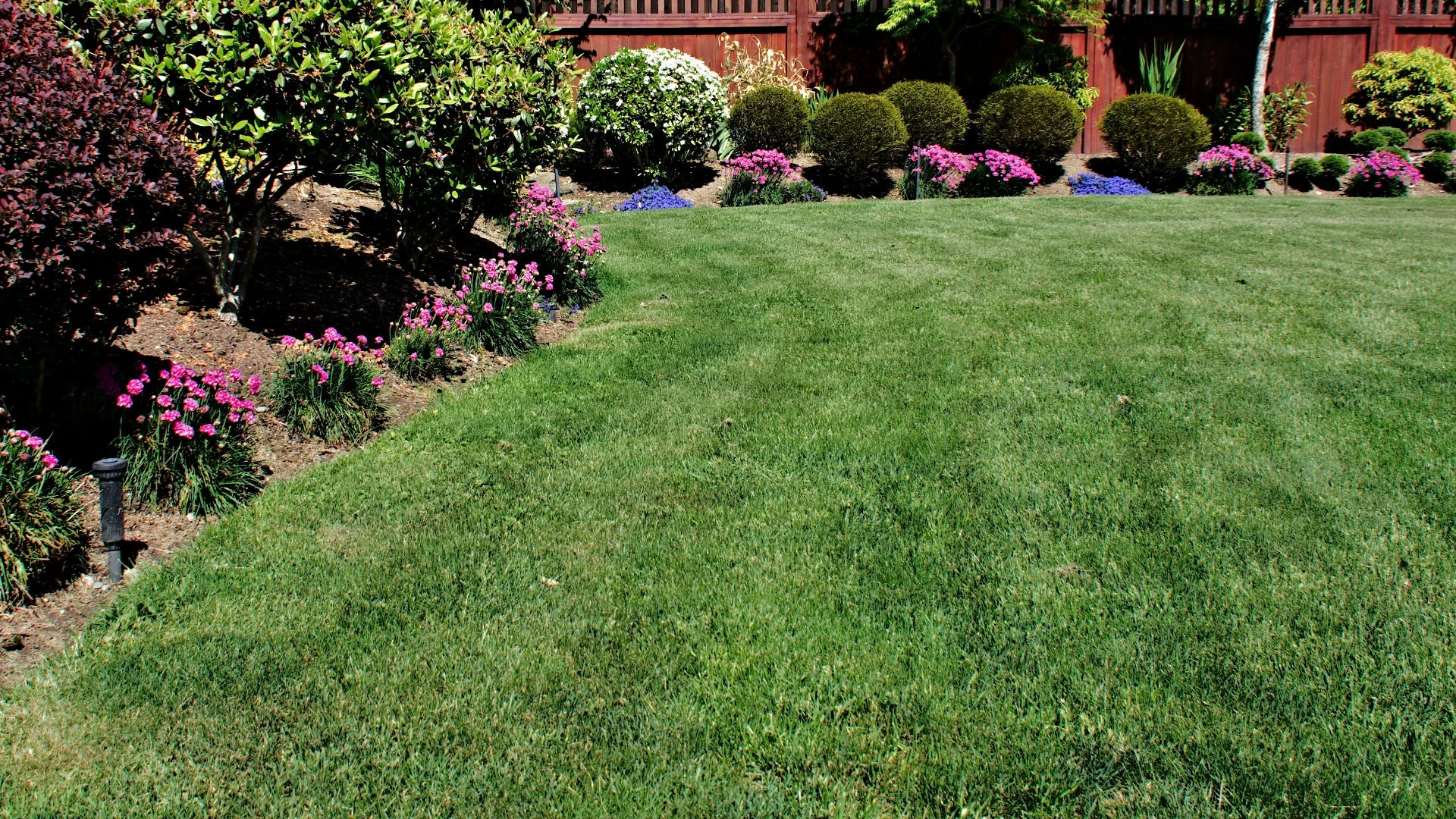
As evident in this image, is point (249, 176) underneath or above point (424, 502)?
above

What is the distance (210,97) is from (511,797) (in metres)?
4.07

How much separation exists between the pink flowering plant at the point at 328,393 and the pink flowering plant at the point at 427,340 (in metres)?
0.53

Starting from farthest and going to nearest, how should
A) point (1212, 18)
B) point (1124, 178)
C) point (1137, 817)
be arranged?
point (1212, 18) → point (1124, 178) → point (1137, 817)

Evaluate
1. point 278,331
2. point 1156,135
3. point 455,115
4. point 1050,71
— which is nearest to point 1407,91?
point 1156,135

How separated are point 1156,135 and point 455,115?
10933 millimetres

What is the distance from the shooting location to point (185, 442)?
13.9 ft

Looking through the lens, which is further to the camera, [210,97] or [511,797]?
[210,97]

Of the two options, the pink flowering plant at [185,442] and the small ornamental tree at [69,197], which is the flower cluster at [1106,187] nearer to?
the pink flowering plant at [185,442]

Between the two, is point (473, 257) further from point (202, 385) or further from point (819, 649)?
point (819, 649)

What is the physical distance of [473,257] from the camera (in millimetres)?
8086

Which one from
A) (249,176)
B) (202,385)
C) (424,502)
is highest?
(249,176)

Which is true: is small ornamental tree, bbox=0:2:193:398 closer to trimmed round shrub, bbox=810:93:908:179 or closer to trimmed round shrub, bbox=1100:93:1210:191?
trimmed round shrub, bbox=810:93:908:179

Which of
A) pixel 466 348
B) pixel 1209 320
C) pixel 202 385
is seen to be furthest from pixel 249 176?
pixel 1209 320

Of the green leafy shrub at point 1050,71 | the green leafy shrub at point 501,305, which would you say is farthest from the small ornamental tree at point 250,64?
the green leafy shrub at point 1050,71
